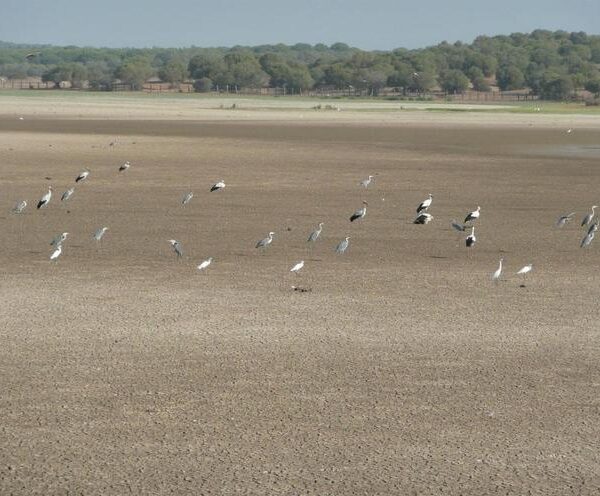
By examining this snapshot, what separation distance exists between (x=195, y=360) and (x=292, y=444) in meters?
2.81

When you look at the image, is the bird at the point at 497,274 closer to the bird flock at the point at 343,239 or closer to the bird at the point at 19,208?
the bird flock at the point at 343,239

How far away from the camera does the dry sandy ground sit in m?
9.80

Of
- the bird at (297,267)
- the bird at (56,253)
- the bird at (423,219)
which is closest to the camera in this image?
the bird at (297,267)

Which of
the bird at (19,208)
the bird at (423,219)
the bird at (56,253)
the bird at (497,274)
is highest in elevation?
the bird at (497,274)

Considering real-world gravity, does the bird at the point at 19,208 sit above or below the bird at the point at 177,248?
below

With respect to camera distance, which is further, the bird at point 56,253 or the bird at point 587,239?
the bird at point 587,239

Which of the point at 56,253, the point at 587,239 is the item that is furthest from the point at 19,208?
the point at 587,239

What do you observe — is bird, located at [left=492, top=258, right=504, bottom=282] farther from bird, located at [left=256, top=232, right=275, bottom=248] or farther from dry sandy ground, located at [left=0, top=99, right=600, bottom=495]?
bird, located at [left=256, top=232, right=275, bottom=248]

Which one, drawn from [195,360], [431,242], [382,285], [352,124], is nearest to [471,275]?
[382,285]

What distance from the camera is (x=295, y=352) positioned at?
13.2 m

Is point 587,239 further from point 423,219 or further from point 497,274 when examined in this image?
point 497,274

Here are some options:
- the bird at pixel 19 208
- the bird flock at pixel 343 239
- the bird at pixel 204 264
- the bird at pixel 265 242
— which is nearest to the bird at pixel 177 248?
the bird flock at pixel 343 239

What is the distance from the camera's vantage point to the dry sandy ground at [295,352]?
32.1ft

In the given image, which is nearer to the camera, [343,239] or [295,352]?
[295,352]
